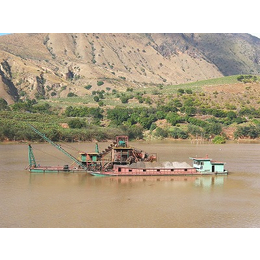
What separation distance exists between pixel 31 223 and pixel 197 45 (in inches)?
6779

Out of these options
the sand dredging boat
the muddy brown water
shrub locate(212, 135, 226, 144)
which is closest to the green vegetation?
shrub locate(212, 135, 226, 144)

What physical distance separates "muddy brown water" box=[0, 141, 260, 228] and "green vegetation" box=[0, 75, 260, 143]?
2376 cm

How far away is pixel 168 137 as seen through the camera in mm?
62688

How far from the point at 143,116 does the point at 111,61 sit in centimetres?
7676

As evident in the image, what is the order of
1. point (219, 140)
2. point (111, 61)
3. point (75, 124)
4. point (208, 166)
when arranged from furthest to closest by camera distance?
point (111, 61) < point (75, 124) < point (219, 140) < point (208, 166)

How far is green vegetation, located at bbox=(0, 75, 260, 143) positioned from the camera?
56.2m

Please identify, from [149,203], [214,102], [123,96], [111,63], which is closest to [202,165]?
[149,203]

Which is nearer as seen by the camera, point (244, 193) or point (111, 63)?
point (244, 193)

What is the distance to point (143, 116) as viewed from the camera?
69188 mm

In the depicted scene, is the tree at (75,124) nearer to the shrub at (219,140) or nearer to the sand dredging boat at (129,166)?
the shrub at (219,140)

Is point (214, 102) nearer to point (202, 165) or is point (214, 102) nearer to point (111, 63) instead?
point (202, 165)

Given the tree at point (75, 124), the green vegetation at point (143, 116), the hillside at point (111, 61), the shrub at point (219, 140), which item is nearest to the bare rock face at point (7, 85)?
the hillside at point (111, 61)

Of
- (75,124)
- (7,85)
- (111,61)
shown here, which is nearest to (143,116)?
(75,124)

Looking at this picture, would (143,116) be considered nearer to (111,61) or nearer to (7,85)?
(7,85)
